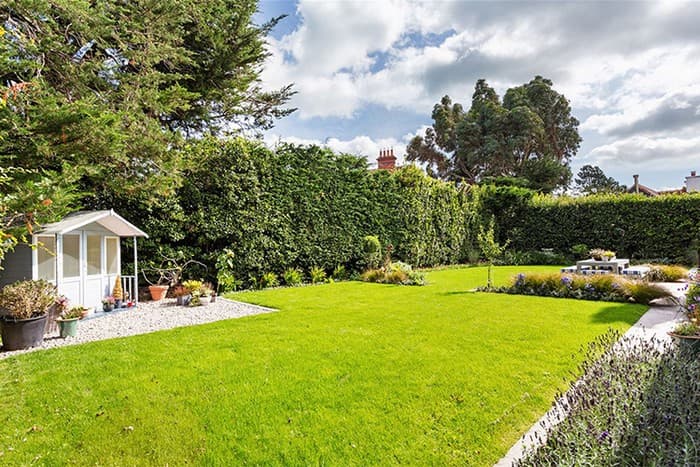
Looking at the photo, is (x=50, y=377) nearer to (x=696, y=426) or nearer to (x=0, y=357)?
(x=0, y=357)

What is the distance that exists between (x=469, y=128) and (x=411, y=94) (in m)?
17.1

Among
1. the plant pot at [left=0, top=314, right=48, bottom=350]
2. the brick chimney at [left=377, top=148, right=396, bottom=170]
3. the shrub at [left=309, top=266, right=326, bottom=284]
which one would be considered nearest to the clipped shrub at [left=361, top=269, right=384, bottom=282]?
the shrub at [left=309, top=266, right=326, bottom=284]

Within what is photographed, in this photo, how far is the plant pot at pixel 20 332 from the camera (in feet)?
16.0

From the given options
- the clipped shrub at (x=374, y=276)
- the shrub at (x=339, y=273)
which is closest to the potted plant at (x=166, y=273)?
the shrub at (x=339, y=273)

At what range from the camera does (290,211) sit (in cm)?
1076

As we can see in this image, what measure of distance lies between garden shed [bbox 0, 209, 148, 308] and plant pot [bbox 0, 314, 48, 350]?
1160 mm

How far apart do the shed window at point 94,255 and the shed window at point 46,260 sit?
753mm

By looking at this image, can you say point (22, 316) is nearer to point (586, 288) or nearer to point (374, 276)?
point (374, 276)

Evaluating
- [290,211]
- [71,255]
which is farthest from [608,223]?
[71,255]

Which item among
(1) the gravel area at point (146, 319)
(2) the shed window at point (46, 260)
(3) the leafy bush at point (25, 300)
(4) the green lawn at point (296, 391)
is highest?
(2) the shed window at point (46, 260)

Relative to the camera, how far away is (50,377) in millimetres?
3828

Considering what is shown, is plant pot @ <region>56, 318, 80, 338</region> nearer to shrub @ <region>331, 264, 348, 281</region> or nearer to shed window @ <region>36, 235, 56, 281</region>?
shed window @ <region>36, 235, 56, 281</region>

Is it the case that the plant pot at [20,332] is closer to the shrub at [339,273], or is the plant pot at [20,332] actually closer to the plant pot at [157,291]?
the plant pot at [157,291]

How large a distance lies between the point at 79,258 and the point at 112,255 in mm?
784
